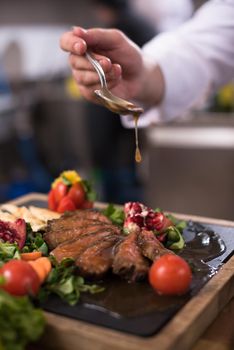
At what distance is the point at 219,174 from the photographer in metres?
3.44

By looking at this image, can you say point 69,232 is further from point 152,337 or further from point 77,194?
point 152,337

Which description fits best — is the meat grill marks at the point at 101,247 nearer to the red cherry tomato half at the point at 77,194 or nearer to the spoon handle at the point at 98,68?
the red cherry tomato half at the point at 77,194

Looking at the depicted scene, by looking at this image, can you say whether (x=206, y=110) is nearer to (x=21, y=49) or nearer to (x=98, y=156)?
(x=98, y=156)

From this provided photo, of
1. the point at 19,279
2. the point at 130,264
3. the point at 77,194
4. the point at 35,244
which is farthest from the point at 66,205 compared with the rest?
the point at 19,279

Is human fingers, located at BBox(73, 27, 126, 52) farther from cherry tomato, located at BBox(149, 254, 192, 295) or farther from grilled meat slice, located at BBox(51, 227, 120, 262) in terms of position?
cherry tomato, located at BBox(149, 254, 192, 295)

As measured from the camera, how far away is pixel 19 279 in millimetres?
1162

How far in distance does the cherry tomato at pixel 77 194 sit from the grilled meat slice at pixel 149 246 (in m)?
0.41

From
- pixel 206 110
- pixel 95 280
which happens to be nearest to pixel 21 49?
pixel 206 110

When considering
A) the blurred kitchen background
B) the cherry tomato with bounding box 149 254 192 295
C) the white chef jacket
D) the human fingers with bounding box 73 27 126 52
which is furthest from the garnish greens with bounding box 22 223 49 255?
the blurred kitchen background

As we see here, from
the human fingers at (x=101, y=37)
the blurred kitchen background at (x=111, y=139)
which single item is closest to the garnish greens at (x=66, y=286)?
the human fingers at (x=101, y=37)

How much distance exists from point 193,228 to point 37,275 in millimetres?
656

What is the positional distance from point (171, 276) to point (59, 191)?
0.72 metres

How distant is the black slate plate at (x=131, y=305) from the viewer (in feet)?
3.64

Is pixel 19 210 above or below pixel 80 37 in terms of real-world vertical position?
below
